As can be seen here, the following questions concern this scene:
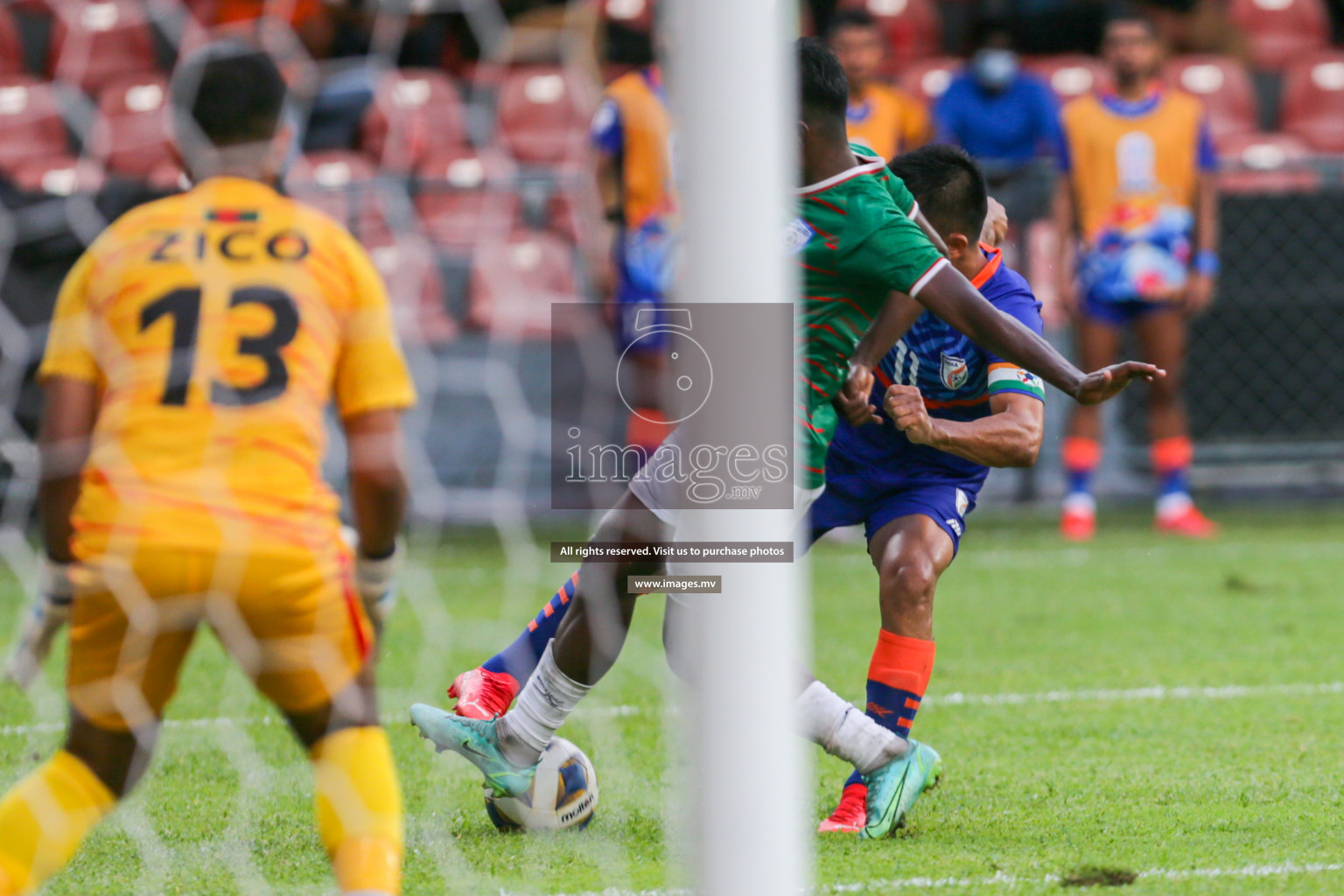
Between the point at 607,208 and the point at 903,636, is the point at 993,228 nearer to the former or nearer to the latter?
the point at 903,636

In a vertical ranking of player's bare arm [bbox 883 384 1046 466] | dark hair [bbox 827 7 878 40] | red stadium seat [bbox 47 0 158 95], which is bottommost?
player's bare arm [bbox 883 384 1046 466]

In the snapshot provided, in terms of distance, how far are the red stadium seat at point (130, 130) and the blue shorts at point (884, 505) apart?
153 inches

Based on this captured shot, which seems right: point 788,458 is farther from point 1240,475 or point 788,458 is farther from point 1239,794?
point 1240,475

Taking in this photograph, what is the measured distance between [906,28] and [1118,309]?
10.7 feet

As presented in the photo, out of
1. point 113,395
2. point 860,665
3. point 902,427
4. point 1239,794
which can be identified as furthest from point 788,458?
point 860,665

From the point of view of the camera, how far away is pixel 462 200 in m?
6.45

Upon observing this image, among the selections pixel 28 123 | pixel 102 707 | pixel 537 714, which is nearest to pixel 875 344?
pixel 537 714

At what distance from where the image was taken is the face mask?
762cm

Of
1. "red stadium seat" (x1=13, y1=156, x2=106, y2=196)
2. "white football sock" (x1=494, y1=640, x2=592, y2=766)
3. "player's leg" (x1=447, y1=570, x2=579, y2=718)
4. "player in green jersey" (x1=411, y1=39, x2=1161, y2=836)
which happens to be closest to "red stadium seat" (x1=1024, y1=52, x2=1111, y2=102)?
"red stadium seat" (x1=13, y1=156, x2=106, y2=196)

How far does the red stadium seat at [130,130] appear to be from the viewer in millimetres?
6328

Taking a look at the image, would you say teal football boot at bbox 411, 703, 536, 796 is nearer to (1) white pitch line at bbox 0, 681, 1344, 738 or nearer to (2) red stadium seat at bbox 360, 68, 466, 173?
(1) white pitch line at bbox 0, 681, 1344, 738

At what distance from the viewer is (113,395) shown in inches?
89.6

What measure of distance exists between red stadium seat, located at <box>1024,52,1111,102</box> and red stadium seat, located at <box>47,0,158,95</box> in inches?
191

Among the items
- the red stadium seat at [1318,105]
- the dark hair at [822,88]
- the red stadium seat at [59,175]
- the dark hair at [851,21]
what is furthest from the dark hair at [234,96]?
the red stadium seat at [1318,105]
